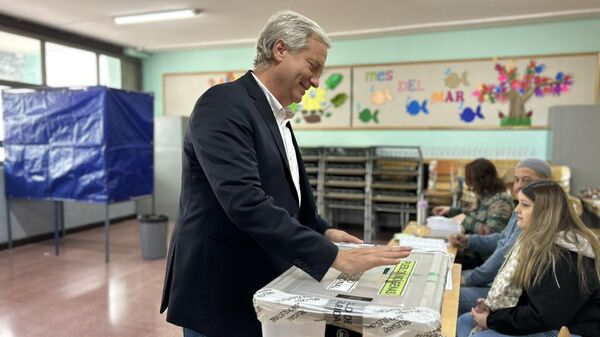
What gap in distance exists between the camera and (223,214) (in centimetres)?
102

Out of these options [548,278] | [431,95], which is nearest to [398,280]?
[548,278]

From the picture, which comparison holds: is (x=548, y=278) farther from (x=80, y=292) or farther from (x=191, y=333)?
(x=80, y=292)

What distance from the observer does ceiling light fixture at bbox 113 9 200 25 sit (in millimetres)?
4720

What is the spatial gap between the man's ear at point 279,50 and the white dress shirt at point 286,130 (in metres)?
0.08

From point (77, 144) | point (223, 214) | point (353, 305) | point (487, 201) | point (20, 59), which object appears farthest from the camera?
point (20, 59)

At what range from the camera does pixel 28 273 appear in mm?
4008

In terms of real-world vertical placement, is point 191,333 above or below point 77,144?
below

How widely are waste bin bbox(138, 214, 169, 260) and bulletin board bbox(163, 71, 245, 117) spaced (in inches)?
105

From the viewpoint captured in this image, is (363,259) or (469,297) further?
(469,297)

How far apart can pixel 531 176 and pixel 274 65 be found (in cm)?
189

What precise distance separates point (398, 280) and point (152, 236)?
3.98 meters

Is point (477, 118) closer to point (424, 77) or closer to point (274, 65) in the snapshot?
point (424, 77)

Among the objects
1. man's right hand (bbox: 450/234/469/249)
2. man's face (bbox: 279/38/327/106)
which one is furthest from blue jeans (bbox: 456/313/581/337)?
man's face (bbox: 279/38/327/106)

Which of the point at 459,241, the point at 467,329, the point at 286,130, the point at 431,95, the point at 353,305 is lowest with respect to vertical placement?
the point at 467,329
